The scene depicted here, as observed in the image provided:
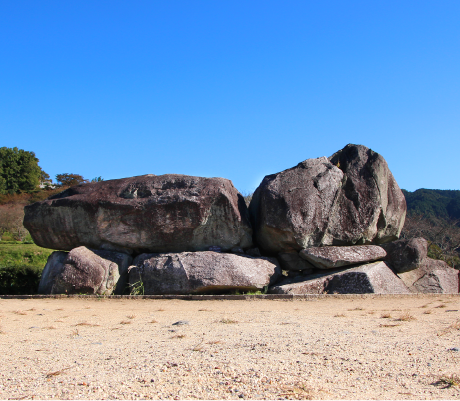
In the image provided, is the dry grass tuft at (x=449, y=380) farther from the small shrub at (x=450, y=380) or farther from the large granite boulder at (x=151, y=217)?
the large granite boulder at (x=151, y=217)

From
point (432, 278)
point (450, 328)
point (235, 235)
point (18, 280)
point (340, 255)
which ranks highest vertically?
point (235, 235)

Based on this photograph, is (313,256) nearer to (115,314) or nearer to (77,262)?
(115,314)

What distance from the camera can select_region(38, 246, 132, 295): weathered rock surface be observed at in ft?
30.5

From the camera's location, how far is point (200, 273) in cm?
918

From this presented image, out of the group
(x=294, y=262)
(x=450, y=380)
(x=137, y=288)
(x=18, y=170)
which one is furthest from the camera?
(x=18, y=170)

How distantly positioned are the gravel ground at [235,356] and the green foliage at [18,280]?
5.29m

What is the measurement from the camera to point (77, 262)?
9.41m

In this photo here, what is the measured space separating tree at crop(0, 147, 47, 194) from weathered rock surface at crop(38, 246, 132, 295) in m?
35.8

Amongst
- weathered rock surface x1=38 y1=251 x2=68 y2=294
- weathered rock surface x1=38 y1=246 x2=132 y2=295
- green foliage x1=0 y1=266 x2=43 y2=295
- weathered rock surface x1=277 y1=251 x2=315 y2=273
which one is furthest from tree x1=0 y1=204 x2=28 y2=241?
weathered rock surface x1=277 y1=251 x2=315 y2=273

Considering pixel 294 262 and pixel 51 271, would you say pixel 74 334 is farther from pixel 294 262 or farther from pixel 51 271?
pixel 294 262

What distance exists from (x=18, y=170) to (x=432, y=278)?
42950 millimetres

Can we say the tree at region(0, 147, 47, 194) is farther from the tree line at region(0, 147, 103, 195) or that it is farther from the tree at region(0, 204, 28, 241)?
the tree at region(0, 204, 28, 241)

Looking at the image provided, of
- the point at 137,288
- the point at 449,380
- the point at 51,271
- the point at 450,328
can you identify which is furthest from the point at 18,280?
the point at 449,380

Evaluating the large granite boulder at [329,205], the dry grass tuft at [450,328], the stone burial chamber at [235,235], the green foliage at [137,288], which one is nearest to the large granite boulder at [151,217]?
the stone burial chamber at [235,235]
